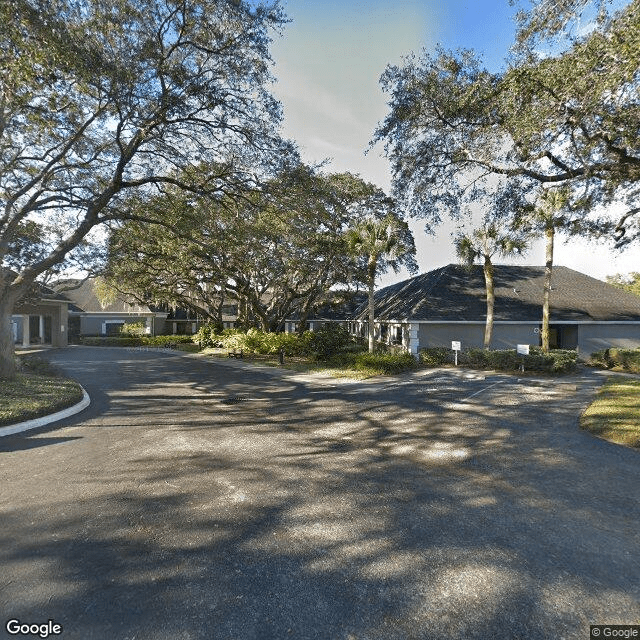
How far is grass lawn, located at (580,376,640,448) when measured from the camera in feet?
26.6

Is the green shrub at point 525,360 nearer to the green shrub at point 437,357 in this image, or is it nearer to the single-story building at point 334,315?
the green shrub at point 437,357

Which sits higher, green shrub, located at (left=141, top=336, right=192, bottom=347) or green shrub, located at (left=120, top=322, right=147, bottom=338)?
green shrub, located at (left=120, top=322, right=147, bottom=338)

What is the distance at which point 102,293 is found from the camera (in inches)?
1415

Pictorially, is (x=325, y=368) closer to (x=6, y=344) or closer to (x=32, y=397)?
(x=32, y=397)

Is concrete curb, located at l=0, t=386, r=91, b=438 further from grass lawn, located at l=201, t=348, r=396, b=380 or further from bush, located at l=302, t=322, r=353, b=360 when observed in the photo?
bush, located at l=302, t=322, r=353, b=360

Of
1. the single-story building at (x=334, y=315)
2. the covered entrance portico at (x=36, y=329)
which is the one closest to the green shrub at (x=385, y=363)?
the single-story building at (x=334, y=315)

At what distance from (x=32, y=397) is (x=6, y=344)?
163 inches

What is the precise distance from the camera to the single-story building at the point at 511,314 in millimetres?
21797

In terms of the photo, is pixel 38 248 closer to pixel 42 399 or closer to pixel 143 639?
pixel 42 399

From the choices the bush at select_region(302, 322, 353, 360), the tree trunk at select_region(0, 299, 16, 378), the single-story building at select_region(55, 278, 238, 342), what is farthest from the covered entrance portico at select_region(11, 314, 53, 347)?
the bush at select_region(302, 322, 353, 360)

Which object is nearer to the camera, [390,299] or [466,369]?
[466,369]

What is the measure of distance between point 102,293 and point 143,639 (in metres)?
39.1

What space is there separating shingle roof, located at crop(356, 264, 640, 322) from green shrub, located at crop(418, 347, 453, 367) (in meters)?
1.90

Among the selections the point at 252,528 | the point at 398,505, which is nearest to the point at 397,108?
the point at 398,505
